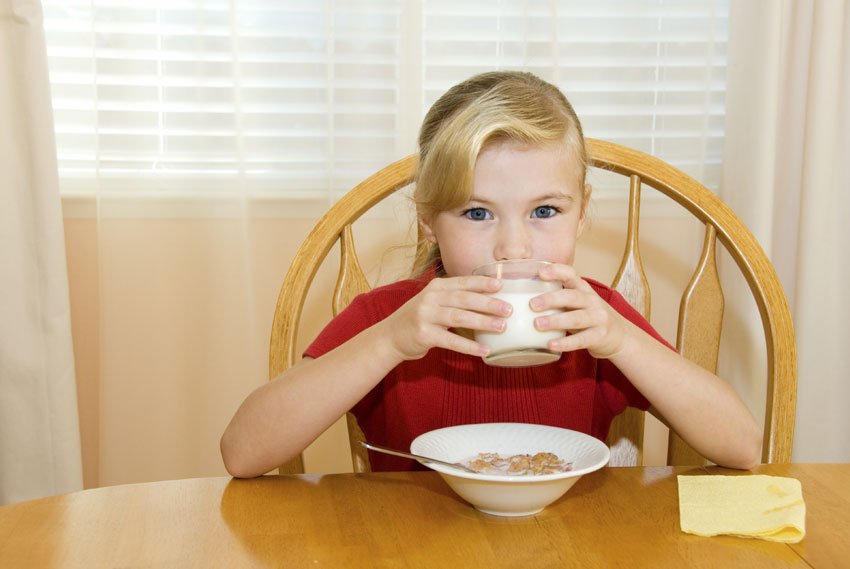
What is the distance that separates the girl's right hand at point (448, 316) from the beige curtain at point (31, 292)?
97 centimetres

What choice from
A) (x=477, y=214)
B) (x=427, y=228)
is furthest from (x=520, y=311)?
(x=427, y=228)

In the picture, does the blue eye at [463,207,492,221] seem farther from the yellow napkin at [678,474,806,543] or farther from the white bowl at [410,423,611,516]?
the yellow napkin at [678,474,806,543]

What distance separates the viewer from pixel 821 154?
5.62 feet

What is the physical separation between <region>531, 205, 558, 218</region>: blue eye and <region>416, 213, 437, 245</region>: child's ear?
0.55 ft

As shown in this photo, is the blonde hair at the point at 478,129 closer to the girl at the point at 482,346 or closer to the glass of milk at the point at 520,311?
the girl at the point at 482,346

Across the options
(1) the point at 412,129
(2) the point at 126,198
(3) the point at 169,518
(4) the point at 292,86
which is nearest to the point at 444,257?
(3) the point at 169,518

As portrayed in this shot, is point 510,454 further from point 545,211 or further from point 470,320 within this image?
point 545,211

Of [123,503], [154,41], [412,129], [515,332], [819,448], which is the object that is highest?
[154,41]

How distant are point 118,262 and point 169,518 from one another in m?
1.16

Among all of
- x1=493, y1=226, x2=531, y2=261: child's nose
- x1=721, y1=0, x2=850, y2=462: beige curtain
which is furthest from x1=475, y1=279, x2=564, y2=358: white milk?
x1=721, y1=0, x2=850, y2=462: beige curtain

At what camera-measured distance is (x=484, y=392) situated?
44.1 inches

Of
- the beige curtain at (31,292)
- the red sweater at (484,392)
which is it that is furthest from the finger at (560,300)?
the beige curtain at (31,292)

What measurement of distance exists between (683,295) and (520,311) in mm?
497

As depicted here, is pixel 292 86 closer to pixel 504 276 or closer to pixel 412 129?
pixel 412 129
